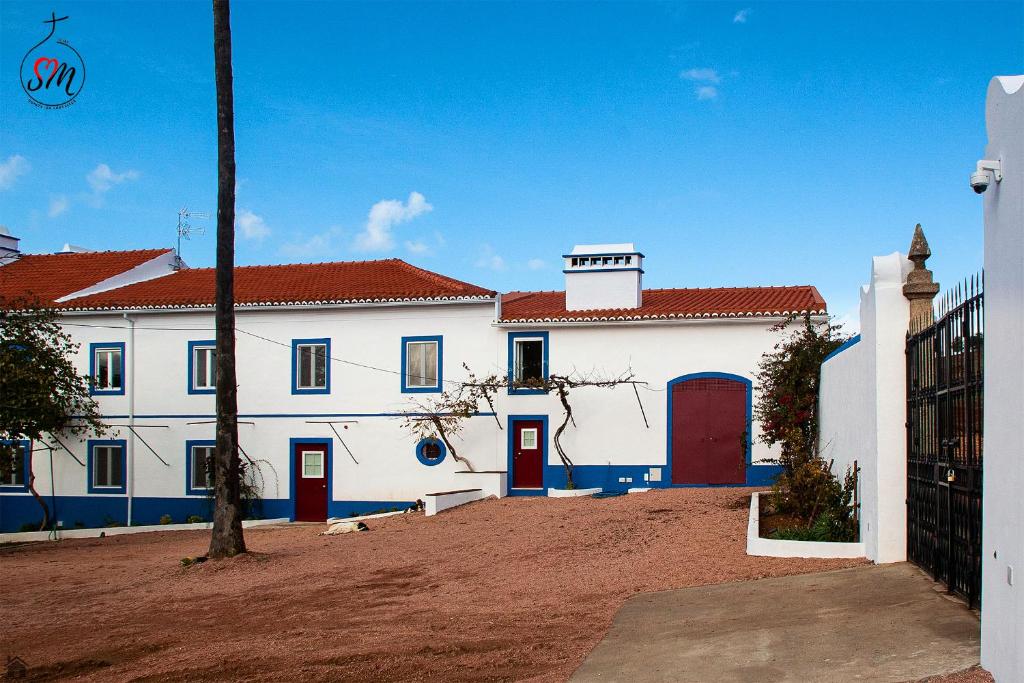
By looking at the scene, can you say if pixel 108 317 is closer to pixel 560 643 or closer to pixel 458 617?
pixel 458 617

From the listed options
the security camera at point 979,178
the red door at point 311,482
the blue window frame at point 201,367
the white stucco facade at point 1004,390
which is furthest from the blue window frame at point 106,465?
the security camera at point 979,178

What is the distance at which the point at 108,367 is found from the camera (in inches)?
1091

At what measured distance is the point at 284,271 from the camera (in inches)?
1164

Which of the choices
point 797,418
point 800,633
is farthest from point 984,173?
point 797,418

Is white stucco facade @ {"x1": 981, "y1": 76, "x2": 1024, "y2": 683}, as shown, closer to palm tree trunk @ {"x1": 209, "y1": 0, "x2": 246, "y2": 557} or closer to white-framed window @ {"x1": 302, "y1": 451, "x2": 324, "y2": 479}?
palm tree trunk @ {"x1": 209, "y1": 0, "x2": 246, "y2": 557}

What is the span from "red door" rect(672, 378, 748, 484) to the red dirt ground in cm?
420

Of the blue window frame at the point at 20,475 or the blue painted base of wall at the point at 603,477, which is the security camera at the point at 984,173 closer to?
the blue painted base of wall at the point at 603,477

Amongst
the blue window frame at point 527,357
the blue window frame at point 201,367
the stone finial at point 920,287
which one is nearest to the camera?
the stone finial at point 920,287

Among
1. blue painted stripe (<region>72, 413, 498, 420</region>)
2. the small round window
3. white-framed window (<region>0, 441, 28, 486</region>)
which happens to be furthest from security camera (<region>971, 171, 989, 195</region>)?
white-framed window (<region>0, 441, 28, 486</region>)

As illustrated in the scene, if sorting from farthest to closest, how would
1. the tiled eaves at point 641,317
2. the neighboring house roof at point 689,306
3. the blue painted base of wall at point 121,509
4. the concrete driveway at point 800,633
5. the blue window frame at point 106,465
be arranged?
the blue window frame at point 106,465 → the blue painted base of wall at point 121,509 → the neighboring house roof at point 689,306 → the tiled eaves at point 641,317 → the concrete driveway at point 800,633

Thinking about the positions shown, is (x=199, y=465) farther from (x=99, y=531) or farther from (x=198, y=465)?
(x=99, y=531)

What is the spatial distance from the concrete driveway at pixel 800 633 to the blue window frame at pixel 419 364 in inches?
618

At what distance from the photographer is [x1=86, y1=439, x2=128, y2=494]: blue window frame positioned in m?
27.4

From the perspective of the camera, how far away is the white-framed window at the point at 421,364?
25.7 m
